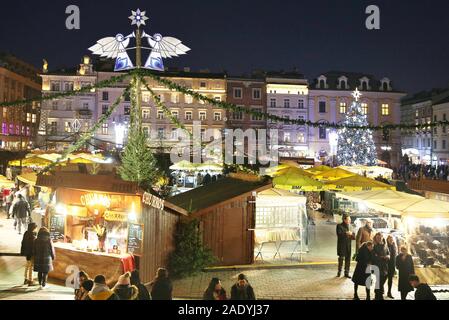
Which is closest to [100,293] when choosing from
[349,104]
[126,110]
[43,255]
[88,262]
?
[88,262]

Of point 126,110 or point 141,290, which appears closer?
point 141,290

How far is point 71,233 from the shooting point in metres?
12.0

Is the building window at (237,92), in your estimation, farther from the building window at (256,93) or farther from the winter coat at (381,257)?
the winter coat at (381,257)

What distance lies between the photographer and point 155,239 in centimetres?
1087

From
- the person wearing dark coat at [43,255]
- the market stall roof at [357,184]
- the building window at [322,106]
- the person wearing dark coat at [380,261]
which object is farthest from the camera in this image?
the building window at [322,106]

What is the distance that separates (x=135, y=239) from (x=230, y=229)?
3.18 m

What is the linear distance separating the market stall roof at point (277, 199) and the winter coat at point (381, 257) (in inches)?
127

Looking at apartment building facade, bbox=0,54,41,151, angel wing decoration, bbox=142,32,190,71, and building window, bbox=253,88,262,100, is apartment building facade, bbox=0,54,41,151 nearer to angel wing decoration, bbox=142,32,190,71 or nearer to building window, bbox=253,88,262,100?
building window, bbox=253,88,262,100

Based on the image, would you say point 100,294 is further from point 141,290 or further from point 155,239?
point 155,239

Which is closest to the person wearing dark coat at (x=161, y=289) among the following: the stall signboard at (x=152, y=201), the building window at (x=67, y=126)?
the stall signboard at (x=152, y=201)

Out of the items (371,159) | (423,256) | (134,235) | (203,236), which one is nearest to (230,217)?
(203,236)

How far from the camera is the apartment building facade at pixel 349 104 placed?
61.2 meters

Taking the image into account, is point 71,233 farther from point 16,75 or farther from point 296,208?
point 16,75
